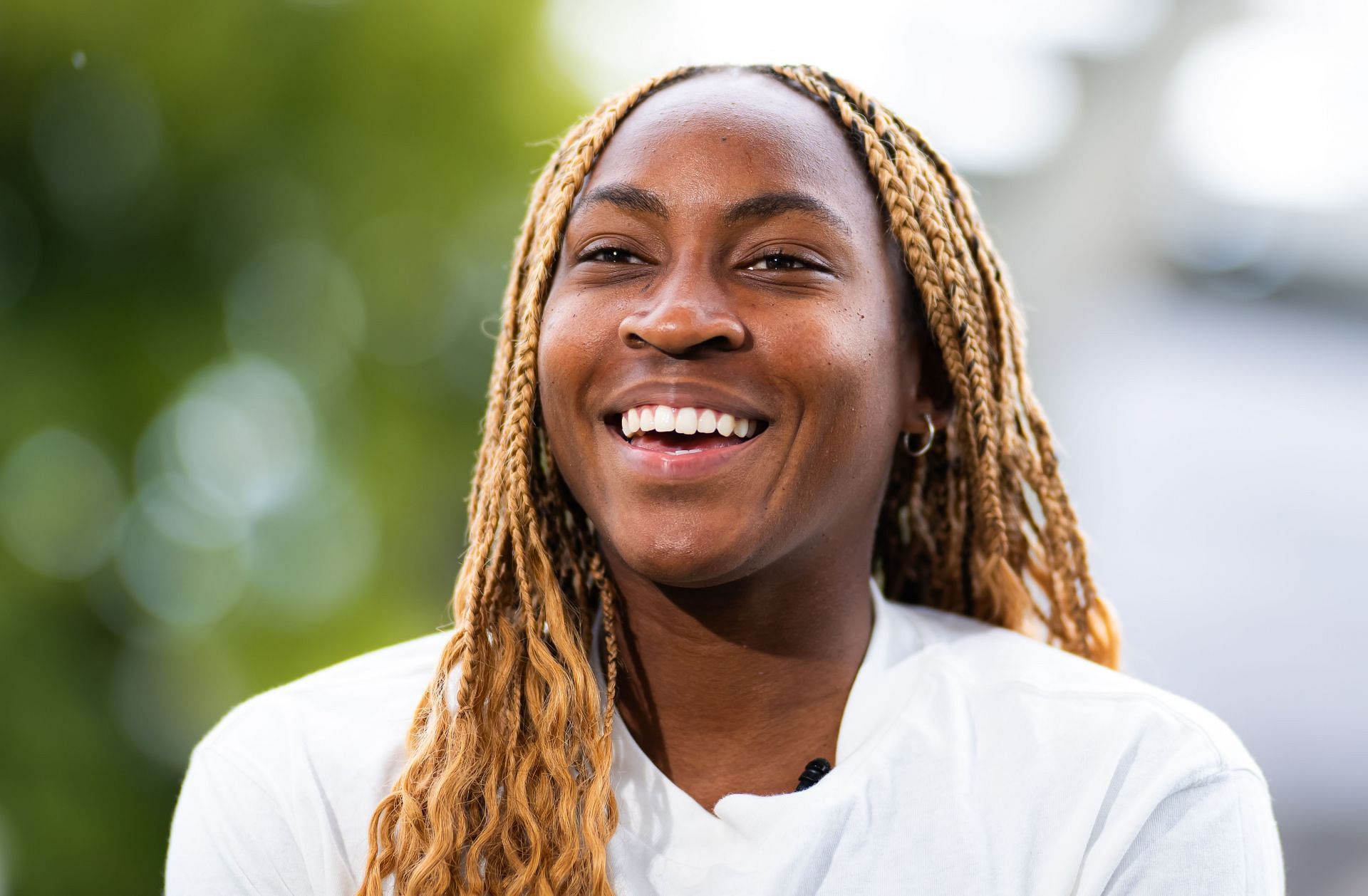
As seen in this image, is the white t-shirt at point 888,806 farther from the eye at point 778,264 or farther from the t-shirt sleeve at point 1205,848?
the eye at point 778,264

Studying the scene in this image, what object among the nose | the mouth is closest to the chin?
the mouth

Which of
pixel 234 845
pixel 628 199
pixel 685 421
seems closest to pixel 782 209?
pixel 628 199

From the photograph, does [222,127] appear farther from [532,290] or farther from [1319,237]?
[1319,237]

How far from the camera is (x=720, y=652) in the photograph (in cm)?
178

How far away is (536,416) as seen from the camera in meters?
1.90

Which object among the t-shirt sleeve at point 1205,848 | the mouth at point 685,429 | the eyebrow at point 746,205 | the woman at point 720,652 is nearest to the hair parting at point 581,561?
the woman at point 720,652

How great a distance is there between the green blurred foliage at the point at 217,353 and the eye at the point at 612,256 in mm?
2076

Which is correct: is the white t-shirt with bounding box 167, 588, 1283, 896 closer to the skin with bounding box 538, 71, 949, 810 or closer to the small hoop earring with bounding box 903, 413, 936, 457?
the skin with bounding box 538, 71, 949, 810

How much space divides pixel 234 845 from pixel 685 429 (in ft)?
2.47

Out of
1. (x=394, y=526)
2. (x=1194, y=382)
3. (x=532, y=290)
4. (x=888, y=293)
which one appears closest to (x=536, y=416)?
(x=532, y=290)

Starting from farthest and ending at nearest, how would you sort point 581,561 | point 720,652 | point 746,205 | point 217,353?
point 217,353
point 581,561
point 720,652
point 746,205

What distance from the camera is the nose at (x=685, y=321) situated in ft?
5.21

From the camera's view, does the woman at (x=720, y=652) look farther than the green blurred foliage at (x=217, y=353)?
No

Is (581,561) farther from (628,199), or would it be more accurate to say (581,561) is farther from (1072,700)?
(1072,700)
